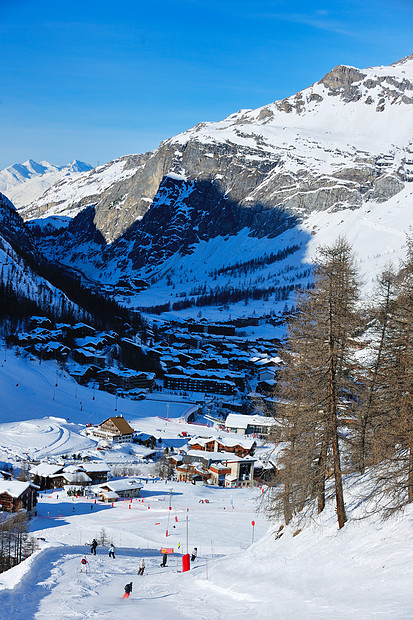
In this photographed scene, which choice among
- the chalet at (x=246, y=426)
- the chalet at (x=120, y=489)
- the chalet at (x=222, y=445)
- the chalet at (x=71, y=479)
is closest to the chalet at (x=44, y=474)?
the chalet at (x=71, y=479)

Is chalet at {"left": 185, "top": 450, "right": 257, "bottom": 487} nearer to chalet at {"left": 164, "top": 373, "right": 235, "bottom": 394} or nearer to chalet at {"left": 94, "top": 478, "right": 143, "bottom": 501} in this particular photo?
chalet at {"left": 94, "top": 478, "right": 143, "bottom": 501}

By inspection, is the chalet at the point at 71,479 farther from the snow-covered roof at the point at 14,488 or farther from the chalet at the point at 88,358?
the chalet at the point at 88,358

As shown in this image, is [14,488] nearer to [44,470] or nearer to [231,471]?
[44,470]

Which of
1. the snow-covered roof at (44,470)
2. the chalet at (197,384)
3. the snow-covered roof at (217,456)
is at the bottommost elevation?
the snow-covered roof at (44,470)

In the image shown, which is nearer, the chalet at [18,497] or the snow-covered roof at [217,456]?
the chalet at [18,497]

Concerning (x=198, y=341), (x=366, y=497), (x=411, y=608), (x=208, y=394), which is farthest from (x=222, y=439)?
(x=198, y=341)

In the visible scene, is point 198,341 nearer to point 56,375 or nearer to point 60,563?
point 56,375

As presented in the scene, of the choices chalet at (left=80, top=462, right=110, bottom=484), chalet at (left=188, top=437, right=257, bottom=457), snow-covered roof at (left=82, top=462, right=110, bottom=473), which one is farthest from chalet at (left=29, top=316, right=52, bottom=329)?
chalet at (left=80, top=462, right=110, bottom=484)
